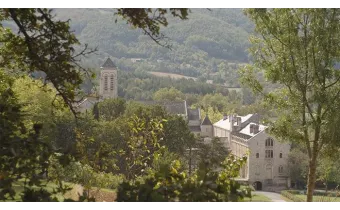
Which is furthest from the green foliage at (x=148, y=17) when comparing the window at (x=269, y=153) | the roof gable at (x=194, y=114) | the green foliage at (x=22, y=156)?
the roof gable at (x=194, y=114)

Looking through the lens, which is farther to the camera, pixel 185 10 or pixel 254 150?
pixel 254 150

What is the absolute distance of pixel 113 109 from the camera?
119ft

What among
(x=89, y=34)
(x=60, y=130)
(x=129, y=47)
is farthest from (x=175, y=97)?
(x=60, y=130)

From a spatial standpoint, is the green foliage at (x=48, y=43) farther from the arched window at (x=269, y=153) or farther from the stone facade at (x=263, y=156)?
the arched window at (x=269, y=153)

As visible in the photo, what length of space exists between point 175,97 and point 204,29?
49853 millimetres

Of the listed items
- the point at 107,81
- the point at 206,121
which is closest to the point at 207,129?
the point at 206,121

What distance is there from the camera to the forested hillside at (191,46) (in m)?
104

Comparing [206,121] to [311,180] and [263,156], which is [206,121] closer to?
[263,156]

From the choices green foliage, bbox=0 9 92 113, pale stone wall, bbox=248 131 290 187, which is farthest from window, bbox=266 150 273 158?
green foliage, bbox=0 9 92 113

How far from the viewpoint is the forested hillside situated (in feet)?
343

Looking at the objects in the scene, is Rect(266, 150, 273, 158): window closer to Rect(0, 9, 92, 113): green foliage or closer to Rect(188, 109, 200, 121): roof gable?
Rect(188, 109, 200, 121): roof gable

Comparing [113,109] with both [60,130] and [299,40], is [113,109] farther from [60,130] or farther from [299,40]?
[299,40]

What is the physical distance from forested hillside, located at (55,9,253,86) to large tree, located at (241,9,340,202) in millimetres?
91732

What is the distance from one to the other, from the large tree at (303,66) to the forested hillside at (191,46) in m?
91.7
